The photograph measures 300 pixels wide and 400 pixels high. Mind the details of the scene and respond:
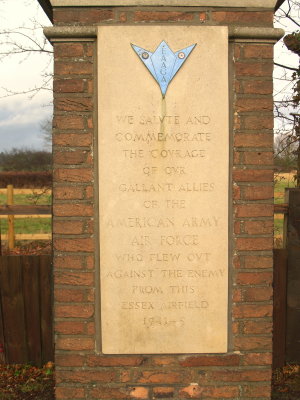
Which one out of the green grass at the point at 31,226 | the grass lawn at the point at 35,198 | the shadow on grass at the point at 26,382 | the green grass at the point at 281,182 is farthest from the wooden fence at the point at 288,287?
the green grass at the point at 31,226

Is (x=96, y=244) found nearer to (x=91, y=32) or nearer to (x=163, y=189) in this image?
(x=163, y=189)

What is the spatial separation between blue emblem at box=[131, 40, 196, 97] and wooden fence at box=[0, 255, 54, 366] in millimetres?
1924

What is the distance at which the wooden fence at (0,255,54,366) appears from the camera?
3658mm

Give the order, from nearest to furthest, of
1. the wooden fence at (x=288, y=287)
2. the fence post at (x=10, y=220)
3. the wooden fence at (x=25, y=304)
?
the wooden fence at (x=288, y=287)
the wooden fence at (x=25, y=304)
the fence post at (x=10, y=220)

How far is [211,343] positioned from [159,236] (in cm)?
73

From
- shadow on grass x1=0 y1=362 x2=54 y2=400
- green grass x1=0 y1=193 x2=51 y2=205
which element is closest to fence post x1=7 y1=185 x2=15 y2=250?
green grass x1=0 y1=193 x2=51 y2=205

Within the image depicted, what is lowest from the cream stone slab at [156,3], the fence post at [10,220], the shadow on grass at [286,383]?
the shadow on grass at [286,383]

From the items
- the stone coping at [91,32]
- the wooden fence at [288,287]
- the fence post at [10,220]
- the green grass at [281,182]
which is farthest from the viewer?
the fence post at [10,220]

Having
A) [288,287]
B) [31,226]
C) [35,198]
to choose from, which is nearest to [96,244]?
[288,287]

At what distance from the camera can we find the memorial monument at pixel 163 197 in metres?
2.47

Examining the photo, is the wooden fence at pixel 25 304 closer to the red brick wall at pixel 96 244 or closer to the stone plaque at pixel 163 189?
the red brick wall at pixel 96 244

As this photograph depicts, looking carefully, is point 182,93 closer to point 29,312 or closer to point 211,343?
point 211,343

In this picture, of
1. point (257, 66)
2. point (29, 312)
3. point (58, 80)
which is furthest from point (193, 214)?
point (29, 312)

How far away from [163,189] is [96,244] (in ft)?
1.71
